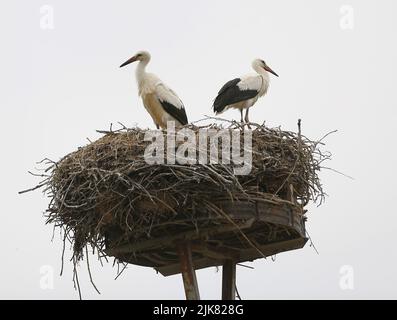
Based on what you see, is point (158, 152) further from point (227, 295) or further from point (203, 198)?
point (227, 295)

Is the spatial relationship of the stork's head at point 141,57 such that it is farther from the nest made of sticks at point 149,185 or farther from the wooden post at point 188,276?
the wooden post at point 188,276

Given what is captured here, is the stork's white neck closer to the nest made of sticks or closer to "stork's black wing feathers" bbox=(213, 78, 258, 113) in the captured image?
"stork's black wing feathers" bbox=(213, 78, 258, 113)

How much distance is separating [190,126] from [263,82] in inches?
122

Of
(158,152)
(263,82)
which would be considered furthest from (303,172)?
(263,82)

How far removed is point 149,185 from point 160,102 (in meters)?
3.25

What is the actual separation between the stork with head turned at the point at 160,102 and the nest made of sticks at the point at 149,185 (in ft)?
7.14

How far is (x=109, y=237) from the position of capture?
24.1 feet

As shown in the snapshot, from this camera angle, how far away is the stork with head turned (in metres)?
10.0

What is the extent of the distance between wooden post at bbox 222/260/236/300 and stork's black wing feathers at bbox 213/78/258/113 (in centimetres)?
304

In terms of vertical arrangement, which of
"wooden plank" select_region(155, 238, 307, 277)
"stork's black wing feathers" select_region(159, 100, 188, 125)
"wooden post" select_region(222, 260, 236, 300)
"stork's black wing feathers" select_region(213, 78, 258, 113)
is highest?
"stork's black wing feathers" select_region(213, 78, 258, 113)

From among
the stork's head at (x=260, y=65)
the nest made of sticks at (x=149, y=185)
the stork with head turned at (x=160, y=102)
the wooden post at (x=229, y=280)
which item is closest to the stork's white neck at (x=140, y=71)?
the stork with head turned at (x=160, y=102)

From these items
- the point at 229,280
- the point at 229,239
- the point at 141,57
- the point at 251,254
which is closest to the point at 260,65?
the point at 141,57

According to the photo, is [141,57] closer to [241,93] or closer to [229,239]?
[241,93]

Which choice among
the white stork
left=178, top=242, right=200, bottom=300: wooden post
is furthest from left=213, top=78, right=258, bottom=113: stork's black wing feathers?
left=178, top=242, right=200, bottom=300: wooden post
